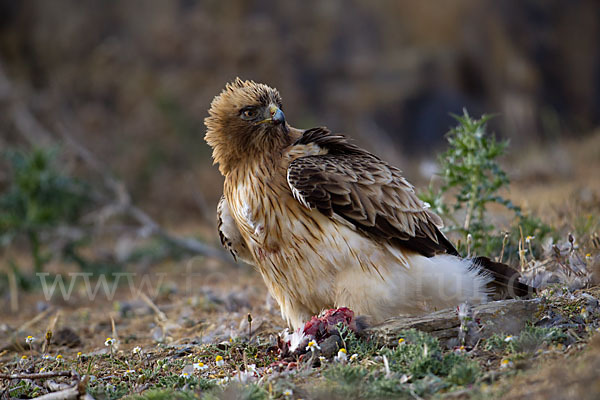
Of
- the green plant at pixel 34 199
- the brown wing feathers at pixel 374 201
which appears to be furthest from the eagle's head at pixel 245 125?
the green plant at pixel 34 199

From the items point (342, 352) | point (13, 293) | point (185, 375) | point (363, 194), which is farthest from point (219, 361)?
point (13, 293)

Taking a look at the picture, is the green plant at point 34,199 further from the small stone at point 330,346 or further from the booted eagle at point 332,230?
the small stone at point 330,346

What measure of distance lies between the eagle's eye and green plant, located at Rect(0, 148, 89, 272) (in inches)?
180

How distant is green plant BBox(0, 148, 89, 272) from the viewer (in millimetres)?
8148

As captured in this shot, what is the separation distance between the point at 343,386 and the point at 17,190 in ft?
22.0

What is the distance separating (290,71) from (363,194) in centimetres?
1333

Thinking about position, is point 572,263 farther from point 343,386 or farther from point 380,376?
point 343,386

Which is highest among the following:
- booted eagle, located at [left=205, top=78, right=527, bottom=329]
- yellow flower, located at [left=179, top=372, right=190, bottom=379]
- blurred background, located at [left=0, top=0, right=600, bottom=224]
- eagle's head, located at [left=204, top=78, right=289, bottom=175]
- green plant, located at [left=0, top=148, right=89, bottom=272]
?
blurred background, located at [left=0, top=0, right=600, bottom=224]

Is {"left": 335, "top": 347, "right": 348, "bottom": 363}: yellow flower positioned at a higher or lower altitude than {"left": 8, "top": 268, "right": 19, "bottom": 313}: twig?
lower

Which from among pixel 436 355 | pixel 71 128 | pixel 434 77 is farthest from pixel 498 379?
pixel 434 77

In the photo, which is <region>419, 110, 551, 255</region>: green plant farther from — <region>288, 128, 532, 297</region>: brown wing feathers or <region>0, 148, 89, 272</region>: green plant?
<region>0, 148, 89, 272</region>: green plant

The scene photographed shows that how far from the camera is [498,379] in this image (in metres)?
3.16

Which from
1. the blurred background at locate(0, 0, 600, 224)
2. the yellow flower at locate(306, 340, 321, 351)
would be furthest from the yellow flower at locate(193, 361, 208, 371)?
the blurred background at locate(0, 0, 600, 224)

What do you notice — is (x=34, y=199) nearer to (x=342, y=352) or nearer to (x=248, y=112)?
(x=248, y=112)
